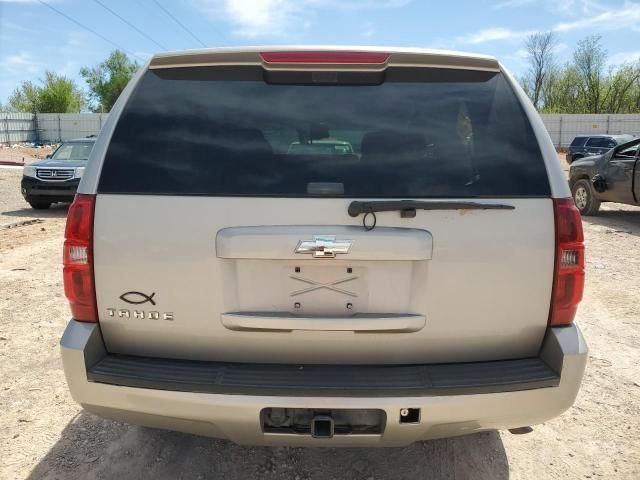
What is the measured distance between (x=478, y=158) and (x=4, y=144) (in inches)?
2044

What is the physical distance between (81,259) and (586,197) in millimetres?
11949

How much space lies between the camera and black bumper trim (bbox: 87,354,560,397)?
2045 millimetres

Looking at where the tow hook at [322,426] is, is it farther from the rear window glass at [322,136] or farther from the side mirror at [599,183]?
the side mirror at [599,183]

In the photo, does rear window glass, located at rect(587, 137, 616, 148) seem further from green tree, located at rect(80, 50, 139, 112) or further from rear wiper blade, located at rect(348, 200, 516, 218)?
green tree, located at rect(80, 50, 139, 112)

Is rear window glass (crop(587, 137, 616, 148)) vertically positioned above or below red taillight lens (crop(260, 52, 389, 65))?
below

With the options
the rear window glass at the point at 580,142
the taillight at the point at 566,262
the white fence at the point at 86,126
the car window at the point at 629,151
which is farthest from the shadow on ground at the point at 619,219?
the white fence at the point at 86,126

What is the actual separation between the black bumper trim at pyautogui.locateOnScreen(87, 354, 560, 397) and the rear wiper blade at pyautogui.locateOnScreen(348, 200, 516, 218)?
0.66m

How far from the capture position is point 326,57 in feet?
7.52

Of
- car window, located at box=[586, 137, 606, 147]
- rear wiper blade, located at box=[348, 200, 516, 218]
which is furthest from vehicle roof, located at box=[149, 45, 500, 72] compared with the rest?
car window, located at box=[586, 137, 606, 147]

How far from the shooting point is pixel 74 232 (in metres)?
2.19

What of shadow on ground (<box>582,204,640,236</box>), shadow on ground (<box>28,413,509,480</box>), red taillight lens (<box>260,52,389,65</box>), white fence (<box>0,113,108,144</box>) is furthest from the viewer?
white fence (<box>0,113,108,144</box>)

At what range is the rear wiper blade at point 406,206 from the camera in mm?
2076

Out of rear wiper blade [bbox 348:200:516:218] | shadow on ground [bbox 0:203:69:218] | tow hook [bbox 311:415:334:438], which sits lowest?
shadow on ground [bbox 0:203:69:218]

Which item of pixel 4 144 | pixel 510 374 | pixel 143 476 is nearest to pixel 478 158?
pixel 510 374
